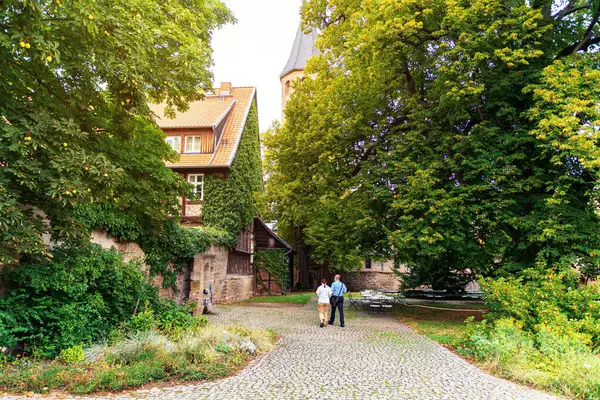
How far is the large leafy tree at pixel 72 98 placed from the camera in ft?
19.2

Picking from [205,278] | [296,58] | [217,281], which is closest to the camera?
[205,278]

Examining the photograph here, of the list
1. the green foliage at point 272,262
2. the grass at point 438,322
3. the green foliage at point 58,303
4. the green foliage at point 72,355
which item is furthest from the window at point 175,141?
the green foliage at point 72,355

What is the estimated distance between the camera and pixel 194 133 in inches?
853

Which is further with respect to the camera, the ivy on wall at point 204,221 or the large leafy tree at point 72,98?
the ivy on wall at point 204,221

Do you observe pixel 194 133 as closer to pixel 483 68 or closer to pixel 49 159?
pixel 483 68

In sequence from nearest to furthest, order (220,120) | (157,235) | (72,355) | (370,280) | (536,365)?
(72,355) < (536,365) < (157,235) < (220,120) < (370,280)

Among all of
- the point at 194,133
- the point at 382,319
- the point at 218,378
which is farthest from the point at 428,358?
the point at 194,133

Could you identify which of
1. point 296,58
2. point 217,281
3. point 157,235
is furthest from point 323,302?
point 296,58

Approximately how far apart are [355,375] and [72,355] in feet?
14.7

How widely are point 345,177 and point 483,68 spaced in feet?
20.7

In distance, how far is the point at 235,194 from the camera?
21.1 m

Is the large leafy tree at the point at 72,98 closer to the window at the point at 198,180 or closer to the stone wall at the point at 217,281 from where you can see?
the stone wall at the point at 217,281

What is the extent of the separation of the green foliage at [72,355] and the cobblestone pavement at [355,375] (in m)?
1.66

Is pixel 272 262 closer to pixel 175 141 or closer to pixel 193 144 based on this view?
pixel 193 144
